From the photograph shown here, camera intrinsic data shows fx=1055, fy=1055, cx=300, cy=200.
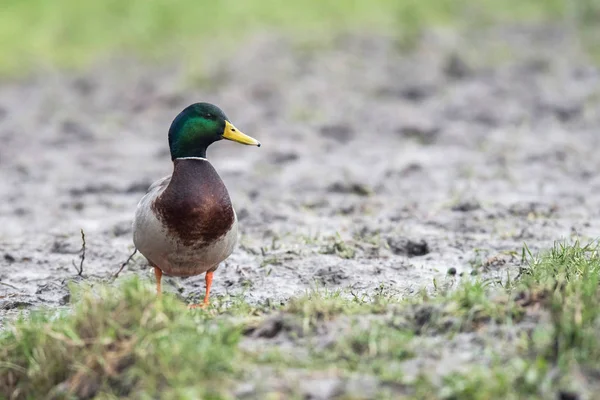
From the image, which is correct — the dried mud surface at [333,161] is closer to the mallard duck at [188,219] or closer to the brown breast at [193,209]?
the mallard duck at [188,219]

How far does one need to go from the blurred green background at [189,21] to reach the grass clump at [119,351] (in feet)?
34.7

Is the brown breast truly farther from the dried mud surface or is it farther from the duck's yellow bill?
the dried mud surface

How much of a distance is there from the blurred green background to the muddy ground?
65cm

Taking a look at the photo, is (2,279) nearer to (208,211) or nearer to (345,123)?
(208,211)

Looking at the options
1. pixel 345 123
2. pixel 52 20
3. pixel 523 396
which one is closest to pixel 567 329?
pixel 523 396

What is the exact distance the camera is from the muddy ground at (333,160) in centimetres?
691

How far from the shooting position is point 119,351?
4.34 m

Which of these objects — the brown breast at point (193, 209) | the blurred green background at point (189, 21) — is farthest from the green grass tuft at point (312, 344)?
the blurred green background at point (189, 21)

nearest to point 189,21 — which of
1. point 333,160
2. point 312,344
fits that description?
point 333,160

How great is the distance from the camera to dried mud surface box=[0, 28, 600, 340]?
6.92m

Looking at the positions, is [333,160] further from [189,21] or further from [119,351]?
[189,21]

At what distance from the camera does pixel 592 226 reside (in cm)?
764

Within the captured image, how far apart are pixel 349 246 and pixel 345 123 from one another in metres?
5.20

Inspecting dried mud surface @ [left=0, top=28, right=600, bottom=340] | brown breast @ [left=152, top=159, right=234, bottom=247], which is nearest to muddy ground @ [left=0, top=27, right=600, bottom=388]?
dried mud surface @ [left=0, top=28, right=600, bottom=340]
